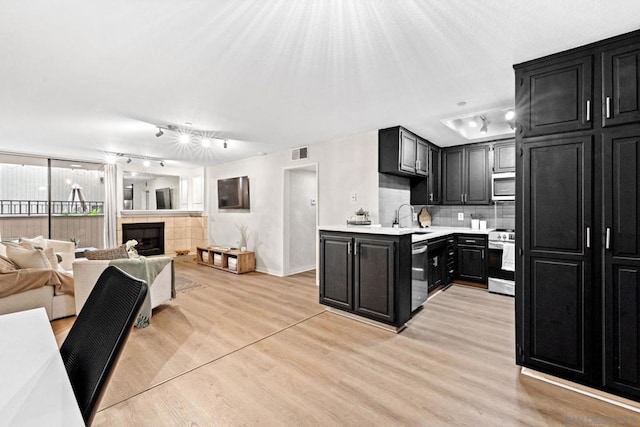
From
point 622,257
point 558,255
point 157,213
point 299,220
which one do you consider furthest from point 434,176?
point 157,213

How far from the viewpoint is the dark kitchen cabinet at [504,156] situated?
4.63 meters

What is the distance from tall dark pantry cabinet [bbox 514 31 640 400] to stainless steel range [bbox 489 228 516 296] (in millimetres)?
2185

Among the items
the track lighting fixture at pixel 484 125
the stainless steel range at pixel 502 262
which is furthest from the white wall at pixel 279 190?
the stainless steel range at pixel 502 262

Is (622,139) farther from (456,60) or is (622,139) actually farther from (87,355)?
(87,355)

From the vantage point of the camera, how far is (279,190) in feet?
18.9

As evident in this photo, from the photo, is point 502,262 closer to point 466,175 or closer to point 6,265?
point 466,175

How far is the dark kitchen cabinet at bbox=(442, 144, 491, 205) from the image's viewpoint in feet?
16.1

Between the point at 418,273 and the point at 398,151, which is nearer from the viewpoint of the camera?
the point at 418,273

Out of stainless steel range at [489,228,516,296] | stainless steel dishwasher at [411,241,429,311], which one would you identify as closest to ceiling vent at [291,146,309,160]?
stainless steel dishwasher at [411,241,429,311]

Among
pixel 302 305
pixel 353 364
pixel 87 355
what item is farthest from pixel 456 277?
pixel 87 355

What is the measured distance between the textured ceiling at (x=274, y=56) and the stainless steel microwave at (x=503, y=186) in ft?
5.43

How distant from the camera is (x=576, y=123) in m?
2.12

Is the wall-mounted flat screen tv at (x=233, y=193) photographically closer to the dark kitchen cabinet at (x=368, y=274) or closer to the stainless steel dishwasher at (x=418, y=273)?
the dark kitchen cabinet at (x=368, y=274)

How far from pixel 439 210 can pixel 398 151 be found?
2245 mm
